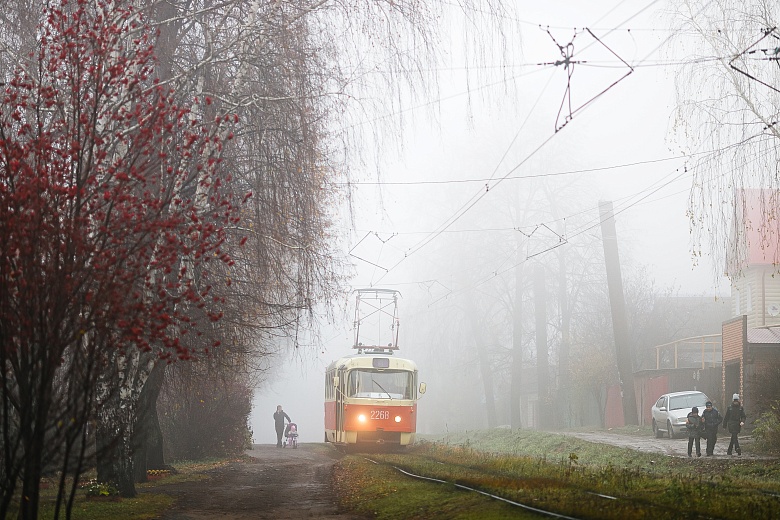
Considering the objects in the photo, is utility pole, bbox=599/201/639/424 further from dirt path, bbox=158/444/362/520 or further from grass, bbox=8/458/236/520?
grass, bbox=8/458/236/520

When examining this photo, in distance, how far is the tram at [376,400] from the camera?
30766 mm

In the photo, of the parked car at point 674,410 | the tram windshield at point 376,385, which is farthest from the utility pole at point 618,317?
the tram windshield at point 376,385

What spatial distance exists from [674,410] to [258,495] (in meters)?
22.4

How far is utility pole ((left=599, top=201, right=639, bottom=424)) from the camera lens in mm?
43406

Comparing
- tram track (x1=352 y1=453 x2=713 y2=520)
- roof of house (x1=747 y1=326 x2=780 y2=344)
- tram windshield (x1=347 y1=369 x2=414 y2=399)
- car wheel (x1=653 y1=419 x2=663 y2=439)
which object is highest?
roof of house (x1=747 y1=326 x2=780 y2=344)

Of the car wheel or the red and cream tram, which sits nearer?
the red and cream tram

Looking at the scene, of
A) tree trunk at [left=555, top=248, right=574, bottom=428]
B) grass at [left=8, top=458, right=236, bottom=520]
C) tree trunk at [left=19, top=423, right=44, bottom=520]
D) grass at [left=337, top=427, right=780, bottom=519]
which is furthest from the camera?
tree trunk at [left=555, top=248, right=574, bottom=428]

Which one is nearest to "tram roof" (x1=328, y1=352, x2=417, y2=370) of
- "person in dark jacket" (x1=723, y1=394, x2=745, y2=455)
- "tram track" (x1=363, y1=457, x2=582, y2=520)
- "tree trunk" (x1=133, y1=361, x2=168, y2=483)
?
"person in dark jacket" (x1=723, y1=394, x2=745, y2=455)

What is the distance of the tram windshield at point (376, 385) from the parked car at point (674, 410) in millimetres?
10220

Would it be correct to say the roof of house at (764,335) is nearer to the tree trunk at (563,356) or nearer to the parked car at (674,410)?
the parked car at (674,410)

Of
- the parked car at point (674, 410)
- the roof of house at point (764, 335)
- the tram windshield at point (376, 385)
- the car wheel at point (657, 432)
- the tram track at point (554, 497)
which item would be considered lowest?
the car wheel at point (657, 432)

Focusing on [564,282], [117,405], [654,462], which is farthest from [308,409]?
[117,405]

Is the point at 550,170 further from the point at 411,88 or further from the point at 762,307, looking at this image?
the point at 411,88

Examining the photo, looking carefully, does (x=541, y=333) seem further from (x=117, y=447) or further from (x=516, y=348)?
(x=117, y=447)
